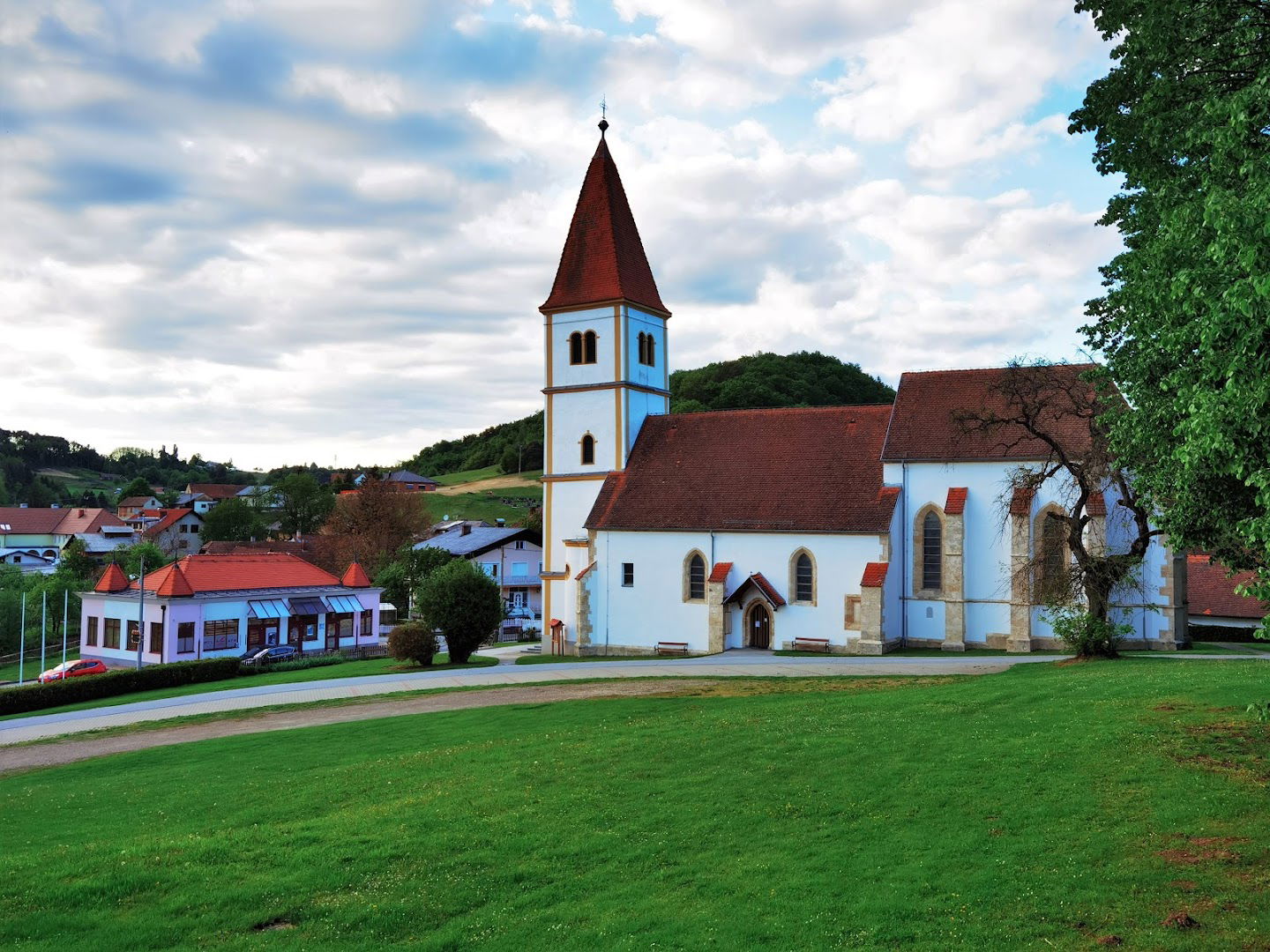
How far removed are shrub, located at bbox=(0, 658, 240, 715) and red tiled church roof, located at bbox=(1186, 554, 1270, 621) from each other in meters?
44.3

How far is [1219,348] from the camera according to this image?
10070 mm

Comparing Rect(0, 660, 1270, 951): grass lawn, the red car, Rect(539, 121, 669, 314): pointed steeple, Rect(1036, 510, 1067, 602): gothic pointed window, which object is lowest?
the red car

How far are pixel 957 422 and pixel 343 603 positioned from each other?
37946mm

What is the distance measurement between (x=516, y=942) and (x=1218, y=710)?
45.4 ft

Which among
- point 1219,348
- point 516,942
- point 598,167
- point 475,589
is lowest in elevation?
point 516,942

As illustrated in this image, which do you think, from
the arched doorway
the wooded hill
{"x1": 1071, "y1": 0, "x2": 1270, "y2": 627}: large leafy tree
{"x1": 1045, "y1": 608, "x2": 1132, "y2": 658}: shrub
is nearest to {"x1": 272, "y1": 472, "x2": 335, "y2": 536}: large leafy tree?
the wooded hill

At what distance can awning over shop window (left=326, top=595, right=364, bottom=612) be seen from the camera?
56.9 m

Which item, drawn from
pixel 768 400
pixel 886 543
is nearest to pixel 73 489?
pixel 768 400

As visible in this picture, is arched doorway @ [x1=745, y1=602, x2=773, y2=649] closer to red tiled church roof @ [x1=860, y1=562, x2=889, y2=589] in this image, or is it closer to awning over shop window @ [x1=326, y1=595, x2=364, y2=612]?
red tiled church roof @ [x1=860, y1=562, x2=889, y2=589]

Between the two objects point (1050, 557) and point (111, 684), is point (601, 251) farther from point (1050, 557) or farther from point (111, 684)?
point (111, 684)

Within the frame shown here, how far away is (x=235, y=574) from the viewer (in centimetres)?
5394

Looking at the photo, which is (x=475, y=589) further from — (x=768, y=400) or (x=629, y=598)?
(x=768, y=400)

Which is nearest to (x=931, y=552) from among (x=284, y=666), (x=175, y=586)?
(x=284, y=666)

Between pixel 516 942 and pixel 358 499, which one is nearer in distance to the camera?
pixel 516 942
